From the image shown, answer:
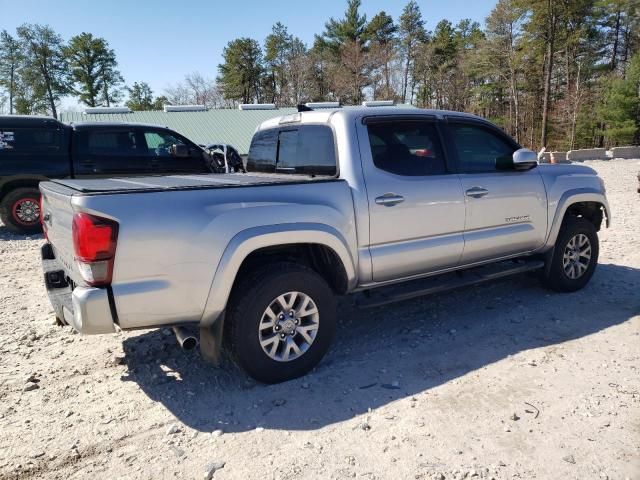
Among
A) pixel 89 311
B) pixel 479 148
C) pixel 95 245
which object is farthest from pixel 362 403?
pixel 479 148

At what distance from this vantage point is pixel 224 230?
2.89 m

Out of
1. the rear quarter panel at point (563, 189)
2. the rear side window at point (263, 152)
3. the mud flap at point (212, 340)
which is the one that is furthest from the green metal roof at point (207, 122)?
the mud flap at point (212, 340)

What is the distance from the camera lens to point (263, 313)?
3123mm

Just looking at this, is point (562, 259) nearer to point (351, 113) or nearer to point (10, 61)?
point (351, 113)

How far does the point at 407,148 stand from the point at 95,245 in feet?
8.17

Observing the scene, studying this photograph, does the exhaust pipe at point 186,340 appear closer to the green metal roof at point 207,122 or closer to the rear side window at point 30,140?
the rear side window at point 30,140

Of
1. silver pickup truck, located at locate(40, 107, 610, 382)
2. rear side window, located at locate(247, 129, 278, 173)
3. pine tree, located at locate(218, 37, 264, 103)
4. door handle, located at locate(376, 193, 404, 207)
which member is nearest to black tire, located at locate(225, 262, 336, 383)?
silver pickup truck, located at locate(40, 107, 610, 382)

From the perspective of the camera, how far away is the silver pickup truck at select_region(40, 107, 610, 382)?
269 centimetres

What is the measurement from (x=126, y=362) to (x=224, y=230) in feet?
5.28

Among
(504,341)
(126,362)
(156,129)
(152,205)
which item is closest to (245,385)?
(126,362)

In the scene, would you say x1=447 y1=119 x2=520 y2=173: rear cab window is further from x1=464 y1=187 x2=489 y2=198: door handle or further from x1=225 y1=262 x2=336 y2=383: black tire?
x1=225 y1=262 x2=336 y2=383: black tire

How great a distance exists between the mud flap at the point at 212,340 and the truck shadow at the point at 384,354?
0.97ft

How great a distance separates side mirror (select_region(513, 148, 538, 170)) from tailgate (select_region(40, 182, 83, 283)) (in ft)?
12.0

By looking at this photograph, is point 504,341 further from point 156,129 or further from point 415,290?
point 156,129
